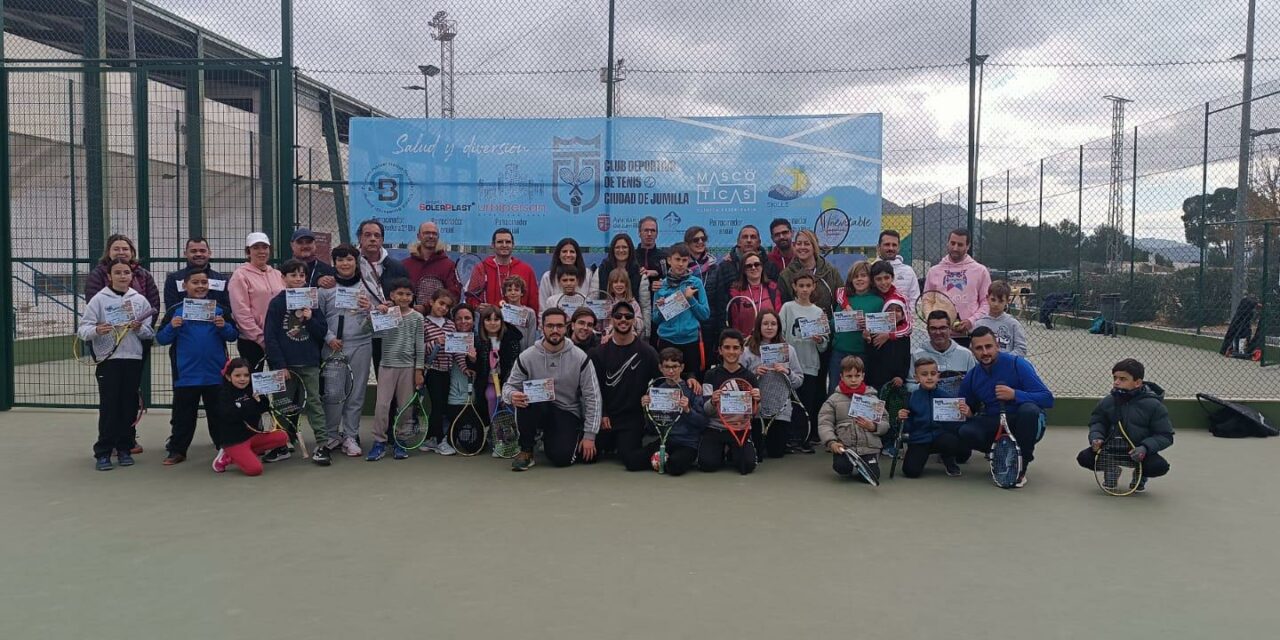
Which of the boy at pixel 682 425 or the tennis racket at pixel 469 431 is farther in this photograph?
the tennis racket at pixel 469 431

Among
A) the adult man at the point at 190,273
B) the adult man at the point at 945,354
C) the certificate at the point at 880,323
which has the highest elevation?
the adult man at the point at 190,273

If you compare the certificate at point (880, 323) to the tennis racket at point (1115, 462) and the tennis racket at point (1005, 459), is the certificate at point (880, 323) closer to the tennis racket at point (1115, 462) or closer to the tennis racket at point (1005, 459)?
the tennis racket at point (1005, 459)

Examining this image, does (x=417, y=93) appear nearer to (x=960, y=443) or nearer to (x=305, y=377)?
(x=305, y=377)

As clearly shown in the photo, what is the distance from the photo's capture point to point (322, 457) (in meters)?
6.08

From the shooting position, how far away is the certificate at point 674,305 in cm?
631

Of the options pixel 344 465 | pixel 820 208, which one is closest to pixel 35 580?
pixel 344 465

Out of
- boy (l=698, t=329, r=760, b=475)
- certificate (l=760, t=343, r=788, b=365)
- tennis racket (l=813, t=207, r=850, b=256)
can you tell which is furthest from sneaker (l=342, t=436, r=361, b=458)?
tennis racket (l=813, t=207, r=850, b=256)

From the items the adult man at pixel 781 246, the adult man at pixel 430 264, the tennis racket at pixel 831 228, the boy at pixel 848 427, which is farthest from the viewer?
the tennis racket at pixel 831 228

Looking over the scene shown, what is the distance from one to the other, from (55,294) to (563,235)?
5.49 m

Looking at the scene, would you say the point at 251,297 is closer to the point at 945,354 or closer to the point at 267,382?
the point at 267,382

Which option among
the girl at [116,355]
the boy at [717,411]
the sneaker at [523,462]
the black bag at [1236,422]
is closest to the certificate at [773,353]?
the boy at [717,411]

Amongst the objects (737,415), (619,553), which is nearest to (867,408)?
(737,415)

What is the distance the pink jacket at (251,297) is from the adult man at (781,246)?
3.65 meters

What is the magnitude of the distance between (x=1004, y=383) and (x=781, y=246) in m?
1.99
